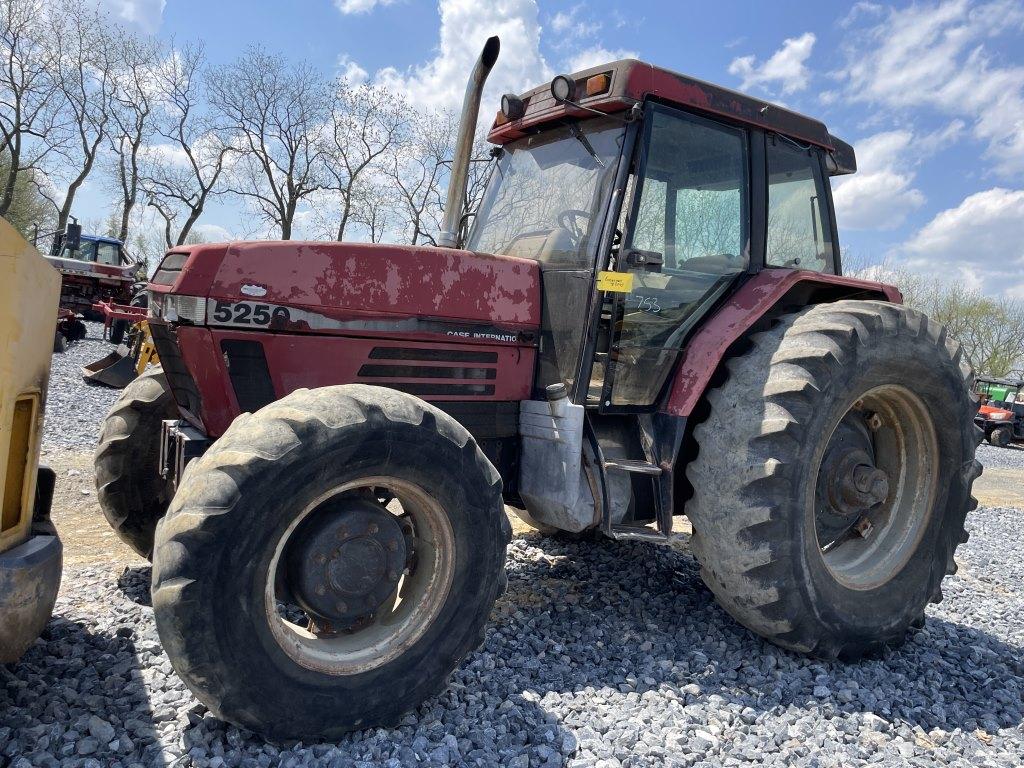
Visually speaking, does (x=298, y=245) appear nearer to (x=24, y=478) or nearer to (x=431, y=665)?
(x=24, y=478)

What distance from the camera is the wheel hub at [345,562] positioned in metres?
2.62

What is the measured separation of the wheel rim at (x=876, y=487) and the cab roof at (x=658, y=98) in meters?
1.49

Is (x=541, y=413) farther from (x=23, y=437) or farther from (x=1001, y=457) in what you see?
(x=1001, y=457)

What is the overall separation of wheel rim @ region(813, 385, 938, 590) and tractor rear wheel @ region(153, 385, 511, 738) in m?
1.88

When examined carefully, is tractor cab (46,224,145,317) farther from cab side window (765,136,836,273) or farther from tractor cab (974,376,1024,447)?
tractor cab (974,376,1024,447)

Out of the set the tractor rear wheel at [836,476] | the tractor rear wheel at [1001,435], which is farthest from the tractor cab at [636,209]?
the tractor rear wheel at [1001,435]

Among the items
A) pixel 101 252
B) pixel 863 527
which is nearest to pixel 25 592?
pixel 863 527

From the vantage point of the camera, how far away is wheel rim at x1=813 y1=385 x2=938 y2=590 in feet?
12.3

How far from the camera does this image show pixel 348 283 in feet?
10.4

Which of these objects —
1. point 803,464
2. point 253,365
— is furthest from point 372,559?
point 803,464

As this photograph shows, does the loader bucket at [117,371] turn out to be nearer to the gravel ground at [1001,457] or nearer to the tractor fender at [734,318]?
the tractor fender at [734,318]

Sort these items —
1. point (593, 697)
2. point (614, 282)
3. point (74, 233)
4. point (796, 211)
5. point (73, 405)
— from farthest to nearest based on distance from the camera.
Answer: point (74, 233) < point (73, 405) < point (796, 211) < point (614, 282) < point (593, 697)

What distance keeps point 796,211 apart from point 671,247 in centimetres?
96

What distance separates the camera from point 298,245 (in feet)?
10.2
